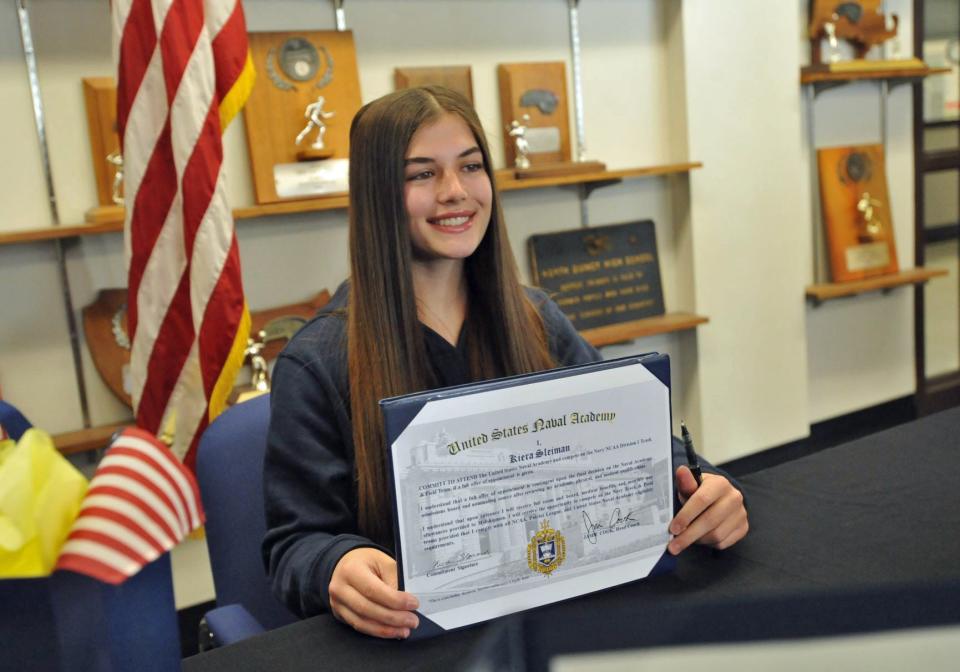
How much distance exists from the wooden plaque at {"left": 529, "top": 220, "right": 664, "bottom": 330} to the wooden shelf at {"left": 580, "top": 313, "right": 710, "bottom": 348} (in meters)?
0.04

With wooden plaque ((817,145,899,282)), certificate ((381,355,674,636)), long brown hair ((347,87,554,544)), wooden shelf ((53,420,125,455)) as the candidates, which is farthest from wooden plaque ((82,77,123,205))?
wooden plaque ((817,145,899,282))

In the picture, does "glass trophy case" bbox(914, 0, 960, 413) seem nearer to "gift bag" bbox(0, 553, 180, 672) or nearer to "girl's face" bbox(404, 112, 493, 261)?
"girl's face" bbox(404, 112, 493, 261)

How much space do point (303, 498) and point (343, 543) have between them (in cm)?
17

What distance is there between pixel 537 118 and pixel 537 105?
4 cm

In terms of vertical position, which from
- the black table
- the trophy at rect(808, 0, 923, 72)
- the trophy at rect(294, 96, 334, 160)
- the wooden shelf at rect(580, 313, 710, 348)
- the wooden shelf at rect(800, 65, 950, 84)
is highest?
the trophy at rect(808, 0, 923, 72)

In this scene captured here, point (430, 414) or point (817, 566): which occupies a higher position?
point (430, 414)

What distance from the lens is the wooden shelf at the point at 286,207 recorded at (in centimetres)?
213

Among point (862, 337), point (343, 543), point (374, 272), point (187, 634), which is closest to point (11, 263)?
point (187, 634)

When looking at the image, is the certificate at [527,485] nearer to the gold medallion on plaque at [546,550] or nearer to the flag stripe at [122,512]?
the gold medallion on plaque at [546,550]

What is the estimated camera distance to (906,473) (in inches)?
47.2

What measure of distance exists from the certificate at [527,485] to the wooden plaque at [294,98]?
1765 millimetres

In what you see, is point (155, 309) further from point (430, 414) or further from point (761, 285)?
point (761, 285)

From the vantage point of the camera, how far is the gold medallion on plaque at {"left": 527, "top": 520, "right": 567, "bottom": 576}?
0.84 m
